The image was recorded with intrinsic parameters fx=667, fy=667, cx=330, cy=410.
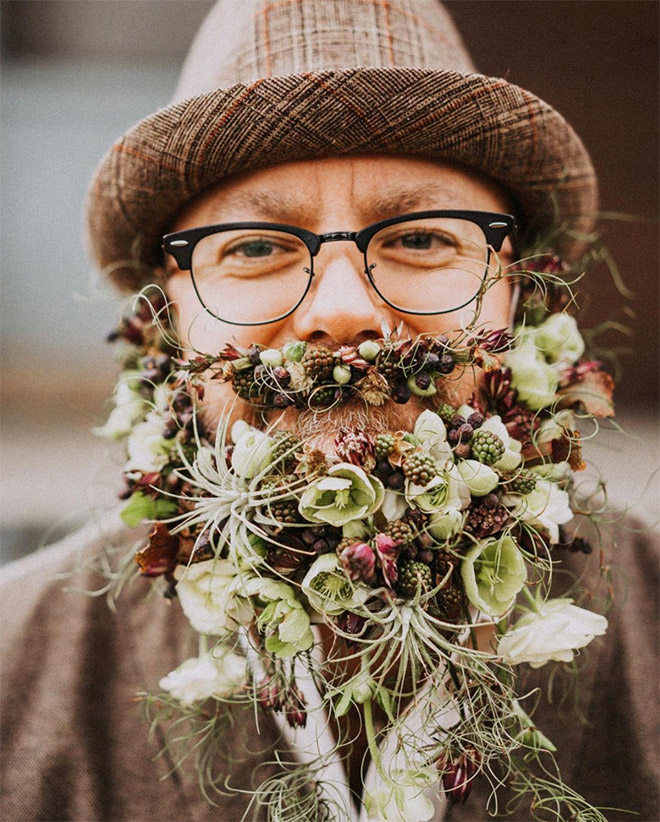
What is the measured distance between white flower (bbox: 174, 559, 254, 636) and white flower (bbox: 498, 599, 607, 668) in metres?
0.39

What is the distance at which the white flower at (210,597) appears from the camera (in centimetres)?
102

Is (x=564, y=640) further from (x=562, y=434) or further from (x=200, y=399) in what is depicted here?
(x=200, y=399)

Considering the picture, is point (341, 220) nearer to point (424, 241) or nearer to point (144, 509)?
point (424, 241)

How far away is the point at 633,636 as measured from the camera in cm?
135

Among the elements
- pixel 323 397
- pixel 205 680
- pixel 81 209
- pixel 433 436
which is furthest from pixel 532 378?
pixel 81 209

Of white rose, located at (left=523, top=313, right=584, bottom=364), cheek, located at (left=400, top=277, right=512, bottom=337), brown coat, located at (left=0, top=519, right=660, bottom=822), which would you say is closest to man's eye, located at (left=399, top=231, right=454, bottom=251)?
cheek, located at (left=400, top=277, right=512, bottom=337)

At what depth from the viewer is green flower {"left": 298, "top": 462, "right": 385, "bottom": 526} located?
88cm

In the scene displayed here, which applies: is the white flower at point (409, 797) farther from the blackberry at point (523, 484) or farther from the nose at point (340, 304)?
the nose at point (340, 304)

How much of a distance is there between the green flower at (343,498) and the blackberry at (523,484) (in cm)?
22

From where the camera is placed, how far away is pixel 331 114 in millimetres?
1058

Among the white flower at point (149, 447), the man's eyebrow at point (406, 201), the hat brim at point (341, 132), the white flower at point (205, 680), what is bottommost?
the white flower at point (205, 680)

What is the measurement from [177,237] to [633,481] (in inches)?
78.0

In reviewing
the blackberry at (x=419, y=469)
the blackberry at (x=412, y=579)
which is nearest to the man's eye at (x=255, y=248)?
the blackberry at (x=419, y=469)

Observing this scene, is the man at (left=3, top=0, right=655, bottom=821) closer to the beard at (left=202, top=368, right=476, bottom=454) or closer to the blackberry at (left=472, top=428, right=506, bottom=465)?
the beard at (left=202, top=368, right=476, bottom=454)
